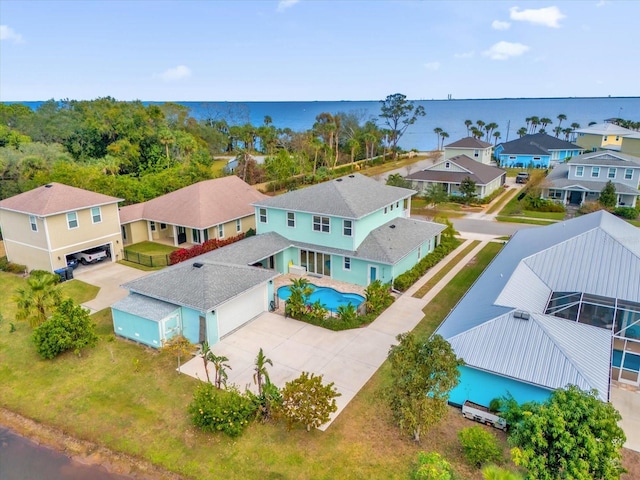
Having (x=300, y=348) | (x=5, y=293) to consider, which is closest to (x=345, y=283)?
(x=300, y=348)

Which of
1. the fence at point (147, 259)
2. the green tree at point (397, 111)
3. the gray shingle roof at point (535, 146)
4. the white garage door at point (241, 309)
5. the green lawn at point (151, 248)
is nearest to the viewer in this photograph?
the white garage door at point (241, 309)

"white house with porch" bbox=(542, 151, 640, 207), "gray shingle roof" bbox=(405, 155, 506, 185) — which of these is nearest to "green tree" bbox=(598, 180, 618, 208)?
"white house with porch" bbox=(542, 151, 640, 207)

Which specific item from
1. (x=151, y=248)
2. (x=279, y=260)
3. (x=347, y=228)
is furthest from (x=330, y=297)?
(x=151, y=248)

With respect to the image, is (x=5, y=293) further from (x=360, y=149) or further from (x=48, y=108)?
(x=360, y=149)

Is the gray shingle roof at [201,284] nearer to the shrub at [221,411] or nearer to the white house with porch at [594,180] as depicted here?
the shrub at [221,411]

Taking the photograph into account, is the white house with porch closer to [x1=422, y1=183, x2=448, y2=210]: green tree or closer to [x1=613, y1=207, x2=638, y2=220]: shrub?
[x1=613, y1=207, x2=638, y2=220]: shrub

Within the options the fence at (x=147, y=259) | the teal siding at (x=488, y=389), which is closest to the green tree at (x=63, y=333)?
the fence at (x=147, y=259)

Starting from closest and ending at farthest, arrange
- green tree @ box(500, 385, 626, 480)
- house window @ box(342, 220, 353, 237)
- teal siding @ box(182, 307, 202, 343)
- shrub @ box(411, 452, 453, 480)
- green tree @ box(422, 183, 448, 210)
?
1. green tree @ box(500, 385, 626, 480)
2. shrub @ box(411, 452, 453, 480)
3. teal siding @ box(182, 307, 202, 343)
4. house window @ box(342, 220, 353, 237)
5. green tree @ box(422, 183, 448, 210)
